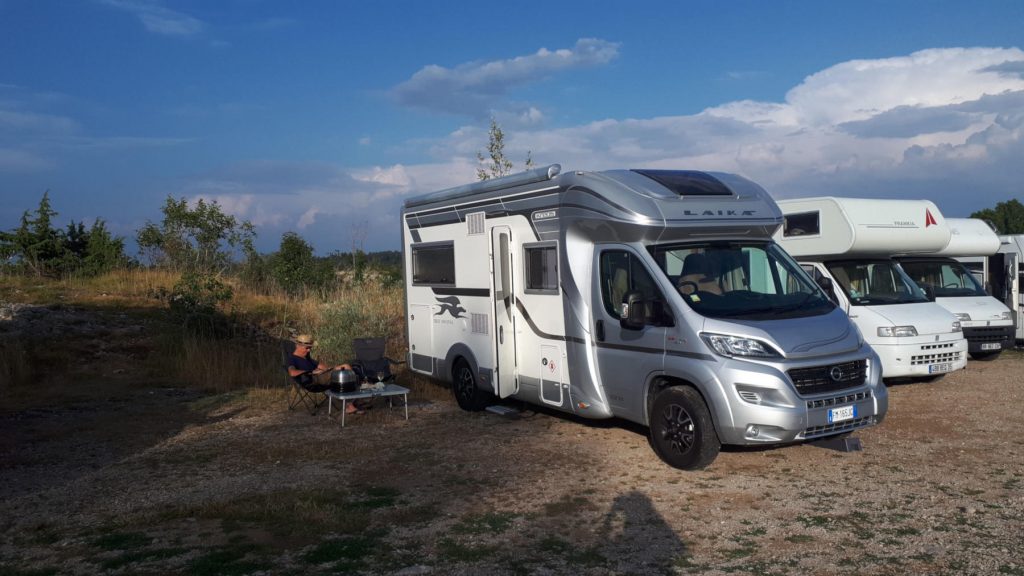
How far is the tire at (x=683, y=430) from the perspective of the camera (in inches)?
280

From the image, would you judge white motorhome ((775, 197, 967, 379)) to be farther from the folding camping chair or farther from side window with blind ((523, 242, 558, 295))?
the folding camping chair

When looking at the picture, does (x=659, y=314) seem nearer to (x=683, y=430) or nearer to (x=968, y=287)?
(x=683, y=430)

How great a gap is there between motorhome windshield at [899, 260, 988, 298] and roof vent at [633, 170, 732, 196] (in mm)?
6919

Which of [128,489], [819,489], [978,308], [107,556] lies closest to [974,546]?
[819,489]

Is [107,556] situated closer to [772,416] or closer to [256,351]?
[772,416]

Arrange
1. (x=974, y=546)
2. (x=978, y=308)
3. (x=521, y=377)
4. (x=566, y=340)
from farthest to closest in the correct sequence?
(x=978, y=308) → (x=521, y=377) → (x=566, y=340) → (x=974, y=546)

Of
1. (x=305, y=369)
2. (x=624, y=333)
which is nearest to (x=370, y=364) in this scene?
(x=305, y=369)

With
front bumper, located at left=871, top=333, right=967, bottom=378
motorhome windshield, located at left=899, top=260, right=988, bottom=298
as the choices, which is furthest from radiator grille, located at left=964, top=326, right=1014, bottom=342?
front bumper, located at left=871, top=333, right=967, bottom=378

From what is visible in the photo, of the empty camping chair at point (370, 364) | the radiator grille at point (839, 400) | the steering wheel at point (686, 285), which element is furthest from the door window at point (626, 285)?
the empty camping chair at point (370, 364)

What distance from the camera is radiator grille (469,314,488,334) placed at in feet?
31.9

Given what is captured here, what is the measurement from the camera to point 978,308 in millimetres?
13430

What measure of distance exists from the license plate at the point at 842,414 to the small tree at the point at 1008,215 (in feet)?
145

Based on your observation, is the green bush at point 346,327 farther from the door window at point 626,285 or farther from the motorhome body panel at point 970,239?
the motorhome body panel at point 970,239

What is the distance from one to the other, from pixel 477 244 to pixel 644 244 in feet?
8.54
